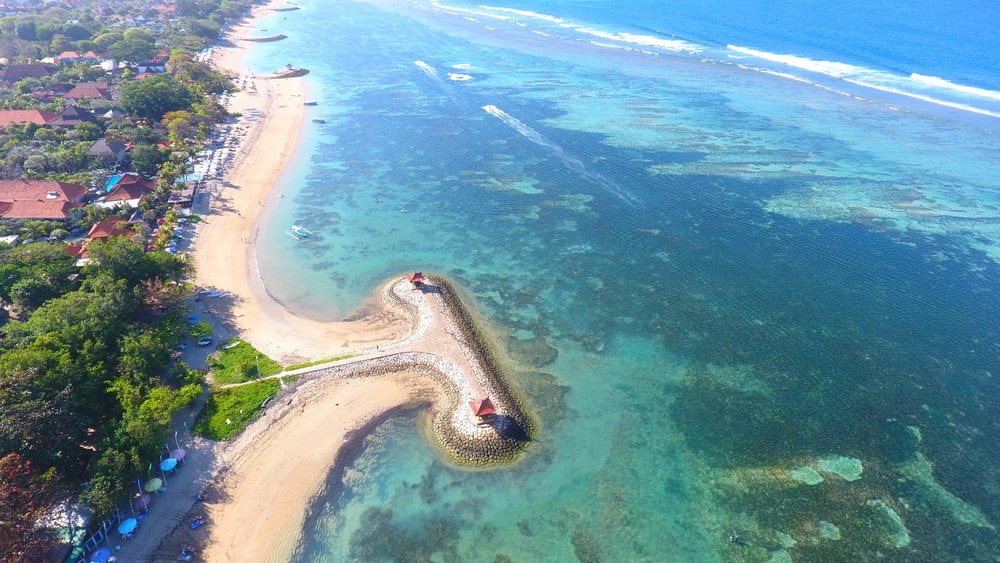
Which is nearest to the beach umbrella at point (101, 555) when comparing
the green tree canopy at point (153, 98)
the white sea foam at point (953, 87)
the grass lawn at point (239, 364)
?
the grass lawn at point (239, 364)

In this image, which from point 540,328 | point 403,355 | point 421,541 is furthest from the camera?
point 540,328

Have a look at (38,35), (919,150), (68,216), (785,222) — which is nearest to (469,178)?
(785,222)

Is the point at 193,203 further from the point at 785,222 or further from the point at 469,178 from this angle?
the point at 785,222

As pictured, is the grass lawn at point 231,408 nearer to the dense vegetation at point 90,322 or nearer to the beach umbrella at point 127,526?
the dense vegetation at point 90,322

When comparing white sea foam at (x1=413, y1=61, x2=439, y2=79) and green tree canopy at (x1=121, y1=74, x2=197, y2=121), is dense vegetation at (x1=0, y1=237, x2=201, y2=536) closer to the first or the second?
green tree canopy at (x1=121, y1=74, x2=197, y2=121)

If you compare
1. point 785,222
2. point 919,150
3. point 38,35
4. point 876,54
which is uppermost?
point 876,54

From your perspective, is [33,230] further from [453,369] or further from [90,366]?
[453,369]
